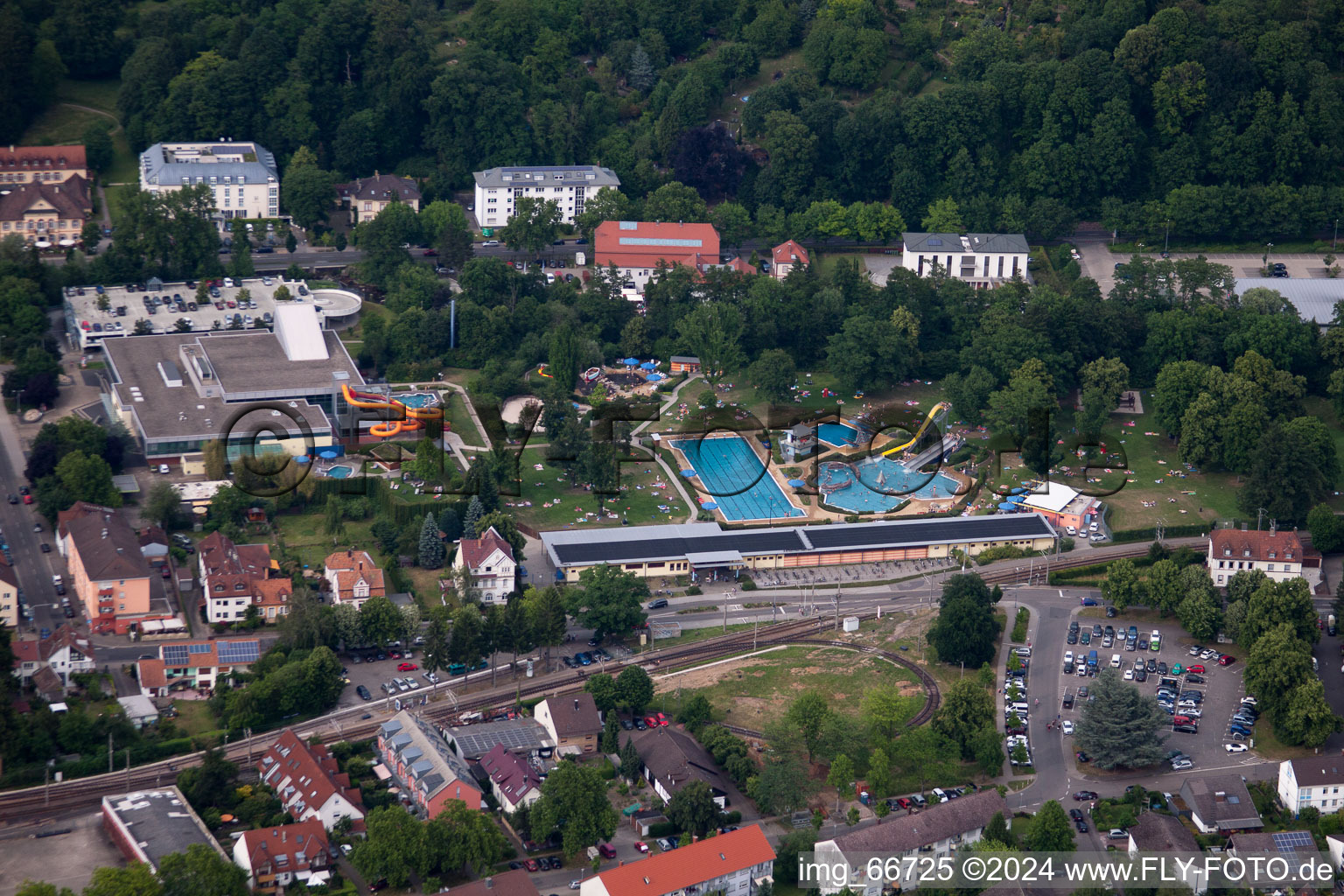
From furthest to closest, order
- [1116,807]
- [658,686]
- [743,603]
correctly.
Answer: [743,603] → [658,686] → [1116,807]

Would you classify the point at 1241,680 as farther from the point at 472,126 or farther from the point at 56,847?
the point at 472,126

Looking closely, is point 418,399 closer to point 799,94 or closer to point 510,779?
point 510,779

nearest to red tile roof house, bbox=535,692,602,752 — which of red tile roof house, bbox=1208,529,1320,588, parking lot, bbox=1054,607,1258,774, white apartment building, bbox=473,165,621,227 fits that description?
parking lot, bbox=1054,607,1258,774

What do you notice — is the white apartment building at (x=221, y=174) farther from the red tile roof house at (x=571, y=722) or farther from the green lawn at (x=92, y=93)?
the red tile roof house at (x=571, y=722)

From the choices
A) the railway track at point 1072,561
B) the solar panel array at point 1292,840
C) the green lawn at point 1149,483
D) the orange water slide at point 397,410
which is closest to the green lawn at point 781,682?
the railway track at point 1072,561

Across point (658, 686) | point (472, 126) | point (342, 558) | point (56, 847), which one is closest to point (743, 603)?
point (658, 686)

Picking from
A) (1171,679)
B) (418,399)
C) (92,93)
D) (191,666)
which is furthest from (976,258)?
(92,93)
